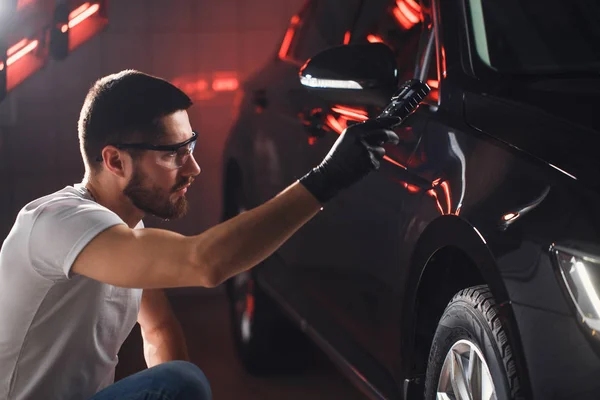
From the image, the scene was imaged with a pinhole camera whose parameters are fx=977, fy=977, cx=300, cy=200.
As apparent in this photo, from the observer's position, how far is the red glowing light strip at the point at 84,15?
500cm

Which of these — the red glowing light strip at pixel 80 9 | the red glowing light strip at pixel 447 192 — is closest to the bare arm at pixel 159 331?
the red glowing light strip at pixel 447 192

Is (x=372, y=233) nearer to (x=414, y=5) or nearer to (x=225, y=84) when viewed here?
(x=414, y=5)

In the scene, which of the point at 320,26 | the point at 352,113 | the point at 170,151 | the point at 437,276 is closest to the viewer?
the point at 170,151

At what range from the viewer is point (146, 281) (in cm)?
180

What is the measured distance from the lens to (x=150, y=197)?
207 cm

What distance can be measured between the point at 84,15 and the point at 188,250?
350 cm

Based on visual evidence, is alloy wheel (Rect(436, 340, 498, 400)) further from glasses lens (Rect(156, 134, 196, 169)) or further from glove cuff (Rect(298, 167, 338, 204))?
glasses lens (Rect(156, 134, 196, 169))

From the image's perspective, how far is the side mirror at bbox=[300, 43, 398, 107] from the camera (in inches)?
91.7

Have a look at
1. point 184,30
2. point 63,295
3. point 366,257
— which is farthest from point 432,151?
point 184,30

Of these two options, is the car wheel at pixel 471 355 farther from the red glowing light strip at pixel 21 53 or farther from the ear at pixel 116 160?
the red glowing light strip at pixel 21 53

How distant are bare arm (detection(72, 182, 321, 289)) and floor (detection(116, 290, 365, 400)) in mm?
1720

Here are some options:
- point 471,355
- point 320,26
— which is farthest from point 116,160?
point 320,26

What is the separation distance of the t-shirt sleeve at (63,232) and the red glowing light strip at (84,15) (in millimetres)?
3287

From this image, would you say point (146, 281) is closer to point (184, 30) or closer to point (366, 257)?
point (366, 257)
